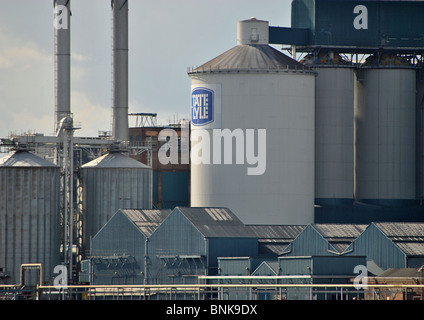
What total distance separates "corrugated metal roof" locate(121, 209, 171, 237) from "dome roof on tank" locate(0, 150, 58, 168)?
277 inches

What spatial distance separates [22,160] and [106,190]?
7.75 m

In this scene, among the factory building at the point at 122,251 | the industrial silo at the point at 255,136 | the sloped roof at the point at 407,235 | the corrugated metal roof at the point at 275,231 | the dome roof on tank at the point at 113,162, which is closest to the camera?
the sloped roof at the point at 407,235

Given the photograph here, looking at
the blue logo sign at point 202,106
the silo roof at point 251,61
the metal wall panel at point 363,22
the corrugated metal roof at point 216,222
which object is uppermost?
the metal wall panel at point 363,22

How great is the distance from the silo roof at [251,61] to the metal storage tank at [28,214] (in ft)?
54.0

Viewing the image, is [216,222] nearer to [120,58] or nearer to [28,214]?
[28,214]

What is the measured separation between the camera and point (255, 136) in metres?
93.9

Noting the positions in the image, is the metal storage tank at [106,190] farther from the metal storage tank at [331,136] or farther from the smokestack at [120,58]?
the metal storage tank at [331,136]

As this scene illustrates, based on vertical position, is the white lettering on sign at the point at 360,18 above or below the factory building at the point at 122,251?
above

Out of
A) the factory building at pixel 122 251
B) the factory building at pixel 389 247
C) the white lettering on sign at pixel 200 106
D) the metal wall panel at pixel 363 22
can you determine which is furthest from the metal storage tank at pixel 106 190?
the factory building at pixel 389 247

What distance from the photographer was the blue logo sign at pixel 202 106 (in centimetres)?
9494

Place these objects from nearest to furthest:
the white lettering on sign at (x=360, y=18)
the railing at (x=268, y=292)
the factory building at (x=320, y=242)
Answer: the railing at (x=268, y=292) → the factory building at (x=320, y=242) → the white lettering on sign at (x=360, y=18)

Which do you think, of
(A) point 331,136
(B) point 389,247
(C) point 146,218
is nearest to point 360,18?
(A) point 331,136

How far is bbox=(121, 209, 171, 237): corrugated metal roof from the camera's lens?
280ft
